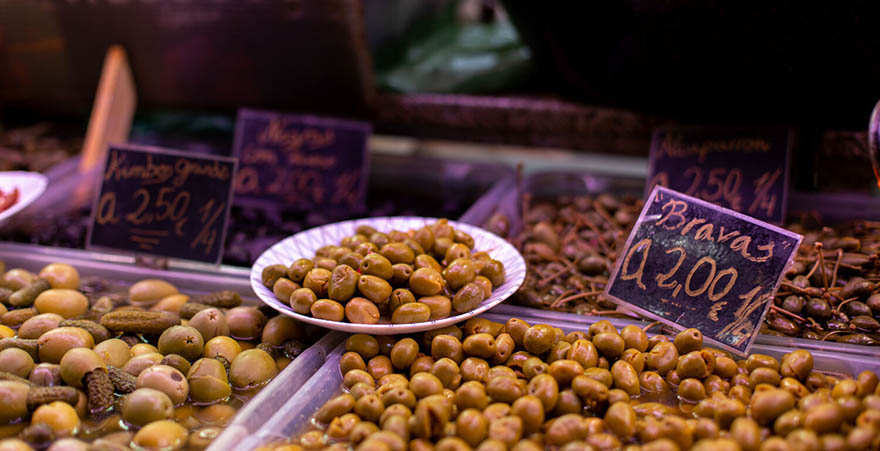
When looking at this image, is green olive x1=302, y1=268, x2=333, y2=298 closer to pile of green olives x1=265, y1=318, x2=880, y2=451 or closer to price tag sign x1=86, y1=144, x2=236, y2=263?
pile of green olives x1=265, y1=318, x2=880, y2=451

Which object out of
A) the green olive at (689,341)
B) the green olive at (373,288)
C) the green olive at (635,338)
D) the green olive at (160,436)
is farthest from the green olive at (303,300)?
the green olive at (689,341)

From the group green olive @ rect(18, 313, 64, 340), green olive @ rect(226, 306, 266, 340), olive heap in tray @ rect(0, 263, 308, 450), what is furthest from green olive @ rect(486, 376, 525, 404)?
green olive @ rect(18, 313, 64, 340)

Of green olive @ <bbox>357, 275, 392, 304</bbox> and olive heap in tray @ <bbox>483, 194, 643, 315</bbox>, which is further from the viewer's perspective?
olive heap in tray @ <bbox>483, 194, 643, 315</bbox>

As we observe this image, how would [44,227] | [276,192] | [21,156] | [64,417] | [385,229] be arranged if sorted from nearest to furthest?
[64,417] < [385,229] < [44,227] < [276,192] < [21,156]

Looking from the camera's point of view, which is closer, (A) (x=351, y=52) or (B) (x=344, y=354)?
(B) (x=344, y=354)

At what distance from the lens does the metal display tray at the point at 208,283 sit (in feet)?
3.84

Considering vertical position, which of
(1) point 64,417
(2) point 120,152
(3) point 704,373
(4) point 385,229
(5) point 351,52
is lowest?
(1) point 64,417

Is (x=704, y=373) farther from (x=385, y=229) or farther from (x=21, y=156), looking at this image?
(x=21, y=156)

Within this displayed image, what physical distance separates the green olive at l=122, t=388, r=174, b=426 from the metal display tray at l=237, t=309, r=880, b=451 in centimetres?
19

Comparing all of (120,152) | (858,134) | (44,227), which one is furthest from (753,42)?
(44,227)

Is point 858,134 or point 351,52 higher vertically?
point 351,52

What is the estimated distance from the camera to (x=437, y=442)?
1074mm

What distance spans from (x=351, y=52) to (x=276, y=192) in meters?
0.54

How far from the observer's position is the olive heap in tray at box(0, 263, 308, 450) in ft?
3.67
